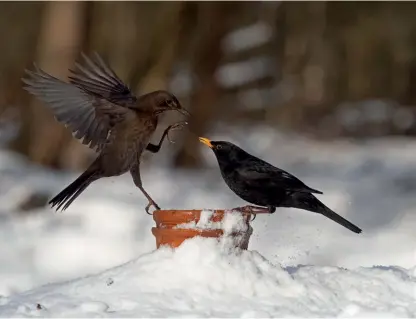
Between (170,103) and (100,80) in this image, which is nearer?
(170,103)

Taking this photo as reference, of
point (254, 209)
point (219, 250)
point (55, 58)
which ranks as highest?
point (55, 58)

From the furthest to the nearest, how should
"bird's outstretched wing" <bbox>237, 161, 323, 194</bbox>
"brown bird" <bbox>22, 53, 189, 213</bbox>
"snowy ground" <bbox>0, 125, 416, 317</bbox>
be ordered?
"brown bird" <bbox>22, 53, 189, 213</bbox>
"bird's outstretched wing" <bbox>237, 161, 323, 194</bbox>
"snowy ground" <bbox>0, 125, 416, 317</bbox>

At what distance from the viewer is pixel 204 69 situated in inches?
506

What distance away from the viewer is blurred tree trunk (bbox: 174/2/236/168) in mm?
12500

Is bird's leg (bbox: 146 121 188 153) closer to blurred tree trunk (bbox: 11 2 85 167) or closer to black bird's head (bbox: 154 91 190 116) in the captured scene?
black bird's head (bbox: 154 91 190 116)

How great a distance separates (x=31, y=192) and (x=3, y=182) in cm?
93

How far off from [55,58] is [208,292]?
7.65 m

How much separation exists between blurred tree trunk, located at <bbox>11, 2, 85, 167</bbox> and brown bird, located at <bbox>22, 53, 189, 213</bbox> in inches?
225

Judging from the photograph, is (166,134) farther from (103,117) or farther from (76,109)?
(76,109)

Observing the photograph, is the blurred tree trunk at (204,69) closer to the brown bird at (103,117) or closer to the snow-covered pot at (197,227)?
the brown bird at (103,117)

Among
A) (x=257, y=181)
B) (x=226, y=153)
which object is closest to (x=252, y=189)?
(x=257, y=181)

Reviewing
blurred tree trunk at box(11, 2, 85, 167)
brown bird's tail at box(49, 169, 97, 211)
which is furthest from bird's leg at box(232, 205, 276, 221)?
blurred tree trunk at box(11, 2, 85, 167)

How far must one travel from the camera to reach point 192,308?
3.55 meters

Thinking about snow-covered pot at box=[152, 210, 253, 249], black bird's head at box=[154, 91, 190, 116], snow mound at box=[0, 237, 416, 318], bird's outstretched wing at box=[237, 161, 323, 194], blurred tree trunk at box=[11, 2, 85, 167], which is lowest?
snow mound at box=[0, 237, 416, 318]
